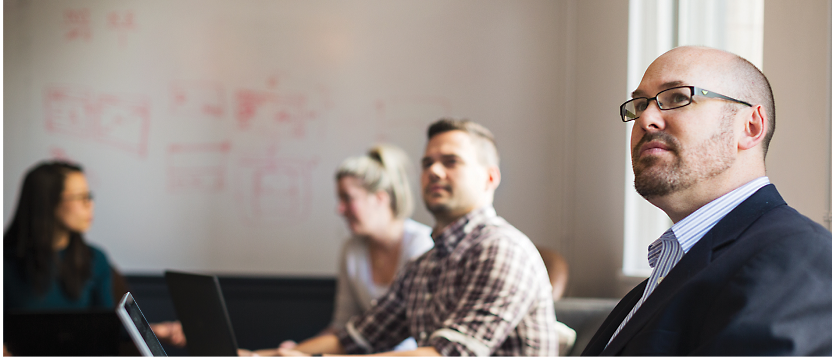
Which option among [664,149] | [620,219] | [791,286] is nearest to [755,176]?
[664,149]

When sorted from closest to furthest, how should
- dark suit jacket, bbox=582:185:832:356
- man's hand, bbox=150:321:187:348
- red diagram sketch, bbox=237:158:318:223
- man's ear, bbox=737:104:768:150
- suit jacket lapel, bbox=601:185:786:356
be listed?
dark suit jacket, bbox=582:185:832:356
suit jacket lapel, bbox=601:185:786:356
man's ear, bbox=737:104:768:150
man's hand, bbox=150:321:187:348
red diagram sketch, bbox=237:158:318:223

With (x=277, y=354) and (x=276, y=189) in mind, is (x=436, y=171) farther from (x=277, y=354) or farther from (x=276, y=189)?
(x=276, y=189)

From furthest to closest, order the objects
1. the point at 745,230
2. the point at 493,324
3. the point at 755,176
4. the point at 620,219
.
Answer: the point at 620,219 → the point at 493,324 → the point at 755,176 → the point at 745,230

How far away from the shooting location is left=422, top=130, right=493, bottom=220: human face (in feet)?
5.71

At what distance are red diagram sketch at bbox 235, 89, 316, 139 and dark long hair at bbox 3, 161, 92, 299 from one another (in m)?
0.88

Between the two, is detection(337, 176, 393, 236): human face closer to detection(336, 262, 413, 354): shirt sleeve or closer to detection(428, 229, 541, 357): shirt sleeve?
detection(336, 262, 413, 354): shirt sleeve

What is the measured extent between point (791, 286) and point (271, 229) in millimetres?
2882

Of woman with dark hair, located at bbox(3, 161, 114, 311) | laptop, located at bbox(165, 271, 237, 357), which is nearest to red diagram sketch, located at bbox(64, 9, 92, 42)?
woman with dark hair, located at bbox(3, 161, 114, 311)

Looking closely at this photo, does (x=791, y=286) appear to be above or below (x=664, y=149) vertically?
below

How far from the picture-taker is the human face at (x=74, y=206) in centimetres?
261

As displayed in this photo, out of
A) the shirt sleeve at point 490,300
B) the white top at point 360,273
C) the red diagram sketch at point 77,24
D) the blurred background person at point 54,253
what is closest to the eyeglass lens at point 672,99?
the shirt sleeve at point 490,300

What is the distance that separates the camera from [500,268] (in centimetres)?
150

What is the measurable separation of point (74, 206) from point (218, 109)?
36.6 inches

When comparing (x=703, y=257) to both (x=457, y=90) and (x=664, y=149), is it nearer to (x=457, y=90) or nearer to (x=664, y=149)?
(x=664, y=149)
